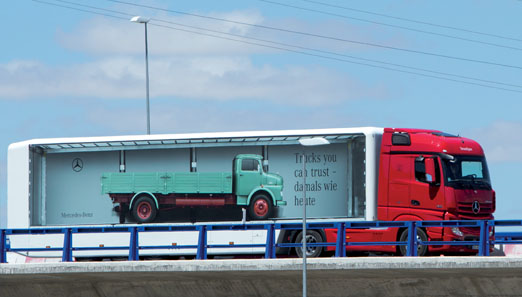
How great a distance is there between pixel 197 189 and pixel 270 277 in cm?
668

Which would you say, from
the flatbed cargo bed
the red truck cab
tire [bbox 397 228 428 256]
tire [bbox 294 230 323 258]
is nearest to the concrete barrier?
tire [bbox 397 228 428 256]

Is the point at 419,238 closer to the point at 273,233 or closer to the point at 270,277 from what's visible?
the point at 273,233

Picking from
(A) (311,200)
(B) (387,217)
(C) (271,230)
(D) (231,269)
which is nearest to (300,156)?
(A) (311,200)

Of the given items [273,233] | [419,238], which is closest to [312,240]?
[419,238]

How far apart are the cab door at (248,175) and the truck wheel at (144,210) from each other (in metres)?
2.51

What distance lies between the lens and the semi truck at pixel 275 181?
2570 centimetres

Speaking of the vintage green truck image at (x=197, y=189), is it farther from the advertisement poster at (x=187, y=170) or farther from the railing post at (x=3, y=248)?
the railing post at (x=3, y=248)

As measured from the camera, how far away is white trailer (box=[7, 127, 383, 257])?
2609 cm

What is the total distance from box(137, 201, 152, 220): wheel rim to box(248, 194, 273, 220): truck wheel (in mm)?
2906

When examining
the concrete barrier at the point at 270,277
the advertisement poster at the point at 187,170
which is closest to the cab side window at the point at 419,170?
the advertisement poster at the point at 187,170

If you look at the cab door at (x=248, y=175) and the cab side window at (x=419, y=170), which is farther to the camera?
the cab door at (x=248, y=175)

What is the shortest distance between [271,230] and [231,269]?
2.44 metres

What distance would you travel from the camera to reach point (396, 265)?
20016 mm

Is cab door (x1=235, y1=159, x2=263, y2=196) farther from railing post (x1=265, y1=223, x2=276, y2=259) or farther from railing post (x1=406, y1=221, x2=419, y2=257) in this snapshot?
railing post (x1=406, y1=221, x2=419, y2=257)
